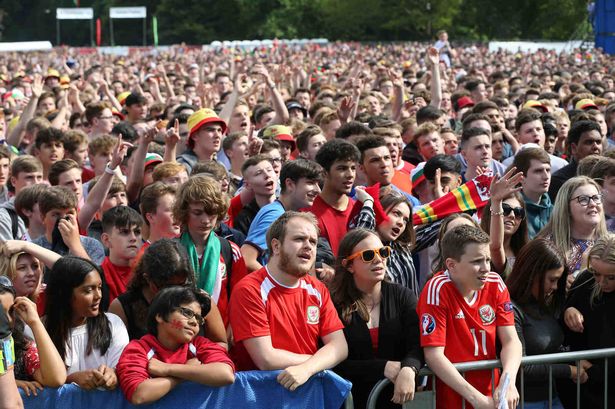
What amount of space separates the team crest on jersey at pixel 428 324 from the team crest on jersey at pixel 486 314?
27 centimetres

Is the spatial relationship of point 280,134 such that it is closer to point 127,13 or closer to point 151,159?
point 151,159

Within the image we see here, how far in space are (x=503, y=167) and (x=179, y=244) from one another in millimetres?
4657

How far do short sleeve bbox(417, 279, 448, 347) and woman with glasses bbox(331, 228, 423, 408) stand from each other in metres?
0.10

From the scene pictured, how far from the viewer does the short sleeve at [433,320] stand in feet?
17.7

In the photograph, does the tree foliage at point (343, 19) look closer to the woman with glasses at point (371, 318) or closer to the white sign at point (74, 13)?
the white sign at point (74, 13)

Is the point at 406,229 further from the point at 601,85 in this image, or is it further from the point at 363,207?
the point at 601,85

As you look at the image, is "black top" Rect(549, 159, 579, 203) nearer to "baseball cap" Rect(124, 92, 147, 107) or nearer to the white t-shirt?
the white t-shirt

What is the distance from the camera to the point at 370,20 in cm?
8212

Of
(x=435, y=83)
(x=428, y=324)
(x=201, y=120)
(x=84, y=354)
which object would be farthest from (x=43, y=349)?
(x=435, y=83)

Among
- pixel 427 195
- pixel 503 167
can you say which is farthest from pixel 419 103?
pixel 427 195

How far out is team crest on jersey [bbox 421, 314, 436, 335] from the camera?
543 centimetres

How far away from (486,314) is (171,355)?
5.21ft

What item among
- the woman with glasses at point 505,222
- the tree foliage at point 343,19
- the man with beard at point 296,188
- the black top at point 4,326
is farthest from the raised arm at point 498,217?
the tree foliage at point 343,19

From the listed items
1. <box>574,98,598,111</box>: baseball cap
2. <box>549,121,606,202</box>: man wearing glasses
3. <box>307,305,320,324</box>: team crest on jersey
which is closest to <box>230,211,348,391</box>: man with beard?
<box>307,305,320,324</box>: team crest on jersey
